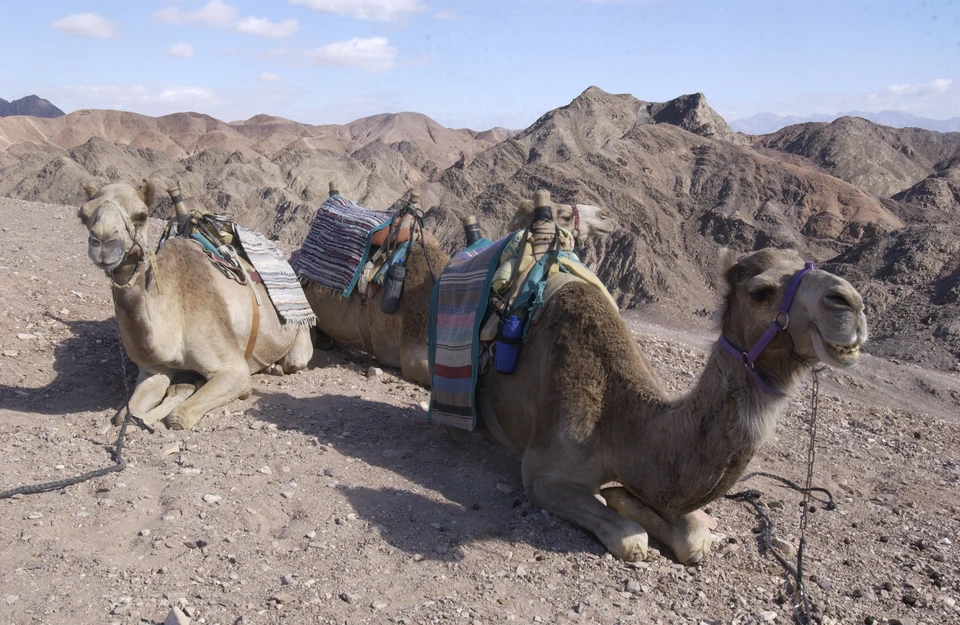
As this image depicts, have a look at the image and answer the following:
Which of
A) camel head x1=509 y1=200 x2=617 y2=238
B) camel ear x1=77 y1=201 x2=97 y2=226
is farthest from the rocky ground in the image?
camel head x1=509 y1=200 x2=617 y2=238

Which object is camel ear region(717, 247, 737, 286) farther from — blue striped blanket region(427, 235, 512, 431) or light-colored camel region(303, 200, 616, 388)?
light-colored camel region(303, 200, 616, 388)

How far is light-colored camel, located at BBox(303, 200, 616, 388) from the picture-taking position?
7.14 meters

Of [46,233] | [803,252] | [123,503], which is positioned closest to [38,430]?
[123,503]

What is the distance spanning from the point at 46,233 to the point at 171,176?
37.3 meters

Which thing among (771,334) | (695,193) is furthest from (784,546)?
(695,193)

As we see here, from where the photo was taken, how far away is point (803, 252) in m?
23.1

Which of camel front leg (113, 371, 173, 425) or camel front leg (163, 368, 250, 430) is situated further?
camel front leg (113, 371, 173, 425)

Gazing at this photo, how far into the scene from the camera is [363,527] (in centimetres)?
477

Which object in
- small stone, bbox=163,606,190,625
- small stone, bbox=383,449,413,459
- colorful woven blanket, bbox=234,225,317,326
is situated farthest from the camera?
colorful woven blanket, bbox=234,225,317,326

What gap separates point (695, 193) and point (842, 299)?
78.9 ft

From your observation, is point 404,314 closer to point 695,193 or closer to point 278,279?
point 278,279

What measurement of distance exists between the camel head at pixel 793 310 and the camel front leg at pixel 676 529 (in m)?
1.11

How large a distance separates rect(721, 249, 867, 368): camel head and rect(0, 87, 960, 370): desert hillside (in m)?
9.77

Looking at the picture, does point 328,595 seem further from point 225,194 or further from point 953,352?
point 225,194
